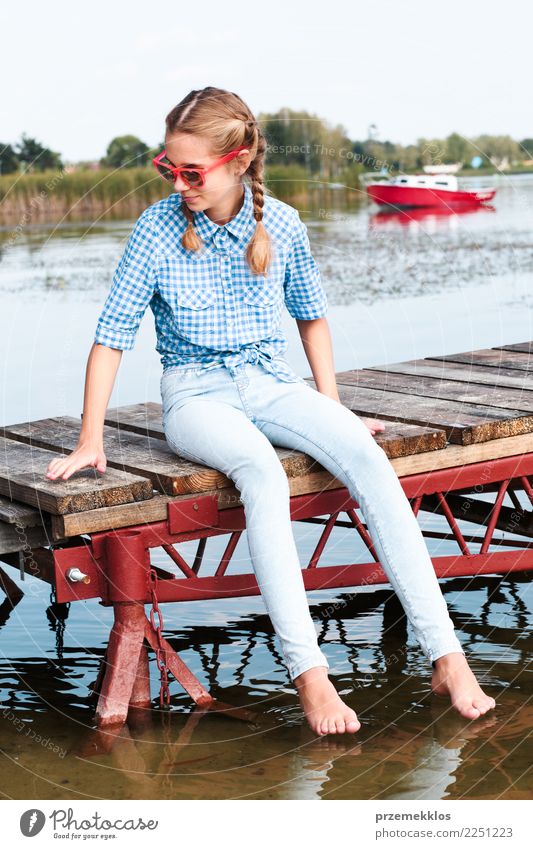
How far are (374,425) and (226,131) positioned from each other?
1059mm

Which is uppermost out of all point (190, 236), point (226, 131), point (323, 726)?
point (226, 131)

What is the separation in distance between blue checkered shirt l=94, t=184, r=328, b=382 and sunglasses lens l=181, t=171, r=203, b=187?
0.15 m

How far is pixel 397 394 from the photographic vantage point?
4.73 meters

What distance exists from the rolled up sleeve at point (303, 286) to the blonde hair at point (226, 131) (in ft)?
0.59

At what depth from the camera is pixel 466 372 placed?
5.11 metres

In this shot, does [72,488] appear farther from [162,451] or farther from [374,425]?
[374,425]

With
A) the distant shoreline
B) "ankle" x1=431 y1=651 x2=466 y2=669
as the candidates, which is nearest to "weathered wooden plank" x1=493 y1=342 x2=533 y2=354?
"ankle" x1=431 y1=651 x2=466 y2=669

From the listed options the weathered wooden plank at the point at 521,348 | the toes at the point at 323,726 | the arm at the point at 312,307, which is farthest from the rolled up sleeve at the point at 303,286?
the weathered wooden plank at the point at 521,348

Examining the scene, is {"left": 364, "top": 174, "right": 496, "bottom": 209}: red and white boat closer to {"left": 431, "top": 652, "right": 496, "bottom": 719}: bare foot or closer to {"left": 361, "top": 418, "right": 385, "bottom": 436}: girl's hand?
{"left": 361, "top": 418, "right": 385, "bottom": 436}: girl's hand

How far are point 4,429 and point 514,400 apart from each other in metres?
1.82

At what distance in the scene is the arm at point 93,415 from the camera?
3.62m

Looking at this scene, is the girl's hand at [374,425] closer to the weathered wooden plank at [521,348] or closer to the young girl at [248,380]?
the young girl at [248,380]

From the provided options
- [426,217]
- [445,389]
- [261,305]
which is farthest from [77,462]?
[426,217]
